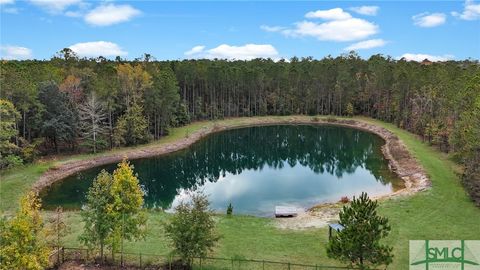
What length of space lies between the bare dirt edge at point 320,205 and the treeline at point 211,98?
386 centimetres

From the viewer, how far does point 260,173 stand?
197 feet

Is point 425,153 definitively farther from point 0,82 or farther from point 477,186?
point 0,82

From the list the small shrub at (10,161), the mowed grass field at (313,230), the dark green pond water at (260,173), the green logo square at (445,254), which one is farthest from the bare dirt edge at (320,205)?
the green logo square at (445,254)

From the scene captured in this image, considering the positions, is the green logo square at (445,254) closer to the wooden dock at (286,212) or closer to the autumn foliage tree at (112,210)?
the wooden dock at (286,212)

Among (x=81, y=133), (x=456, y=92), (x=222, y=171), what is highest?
(x=456, y=92)

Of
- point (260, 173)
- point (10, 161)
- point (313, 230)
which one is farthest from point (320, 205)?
point (10, 161)

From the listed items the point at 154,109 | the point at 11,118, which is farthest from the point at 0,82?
the point at 154,109

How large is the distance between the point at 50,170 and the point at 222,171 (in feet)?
72.7

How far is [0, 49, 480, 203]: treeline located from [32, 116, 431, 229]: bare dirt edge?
3.86m

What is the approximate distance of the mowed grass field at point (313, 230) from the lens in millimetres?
28594

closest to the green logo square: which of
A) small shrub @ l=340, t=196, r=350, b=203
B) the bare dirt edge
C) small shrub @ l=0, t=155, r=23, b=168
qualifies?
the bare dirt edge

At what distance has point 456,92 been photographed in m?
59.8

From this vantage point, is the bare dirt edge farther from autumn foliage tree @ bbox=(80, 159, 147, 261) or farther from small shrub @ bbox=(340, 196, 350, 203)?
autumn foliage tree @ bbox=(80, 159, 147, 261)

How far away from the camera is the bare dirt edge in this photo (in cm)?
3616
